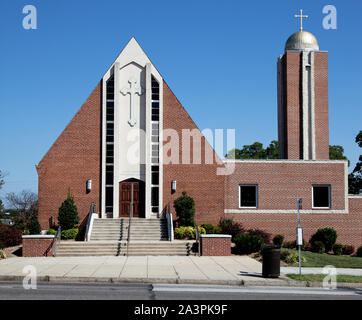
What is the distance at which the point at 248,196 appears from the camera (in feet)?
104

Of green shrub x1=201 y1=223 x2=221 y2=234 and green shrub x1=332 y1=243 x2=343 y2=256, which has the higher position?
green shrub x1=201 y1=223 x2=221 y2=234

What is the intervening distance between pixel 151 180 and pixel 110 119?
15.1ft

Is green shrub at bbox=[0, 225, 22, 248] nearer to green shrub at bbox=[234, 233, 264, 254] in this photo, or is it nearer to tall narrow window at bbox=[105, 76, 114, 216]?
tall narrow window at bbox=[105, 76, 114, 216]

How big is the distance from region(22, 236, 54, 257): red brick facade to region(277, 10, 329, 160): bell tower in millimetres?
18347

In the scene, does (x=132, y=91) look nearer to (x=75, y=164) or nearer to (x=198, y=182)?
(x=75, y=164)

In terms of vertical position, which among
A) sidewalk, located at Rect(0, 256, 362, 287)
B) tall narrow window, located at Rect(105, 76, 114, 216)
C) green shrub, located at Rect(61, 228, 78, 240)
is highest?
tall narrow window, located at Rect(105, 76, 114, 216)

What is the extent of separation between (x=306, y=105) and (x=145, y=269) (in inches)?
817

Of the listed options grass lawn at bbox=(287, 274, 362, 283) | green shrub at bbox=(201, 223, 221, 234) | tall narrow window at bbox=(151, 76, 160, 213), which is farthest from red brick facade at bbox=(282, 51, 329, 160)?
grass lawn at bbox=(287, 274, 362, 283)

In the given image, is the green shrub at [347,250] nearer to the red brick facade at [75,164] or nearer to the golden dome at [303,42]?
the golden dome at [303,42]

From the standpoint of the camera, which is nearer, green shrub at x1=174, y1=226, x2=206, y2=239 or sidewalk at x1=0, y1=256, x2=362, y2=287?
sidewalk at x1=0, y1=256, x2=362, y2=287

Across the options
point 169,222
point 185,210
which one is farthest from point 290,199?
point 169,222

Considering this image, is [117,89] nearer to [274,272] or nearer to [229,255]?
[229,255]

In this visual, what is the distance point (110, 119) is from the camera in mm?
31219

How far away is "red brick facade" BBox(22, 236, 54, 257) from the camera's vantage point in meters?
23.8
